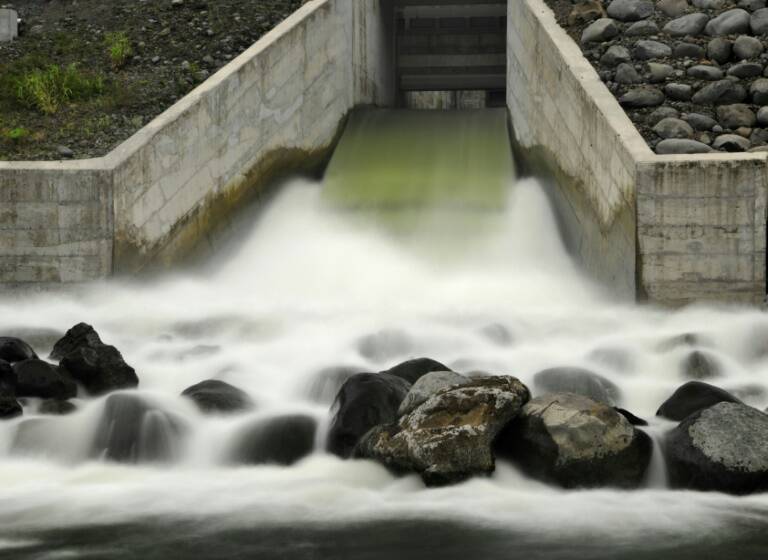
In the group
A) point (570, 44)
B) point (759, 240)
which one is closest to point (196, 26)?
point (570, 44)

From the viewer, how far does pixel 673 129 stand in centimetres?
1107

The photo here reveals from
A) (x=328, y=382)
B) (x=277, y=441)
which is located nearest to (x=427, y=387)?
(x=277, y=441)

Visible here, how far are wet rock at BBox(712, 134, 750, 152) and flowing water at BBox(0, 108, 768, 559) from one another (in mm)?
1975

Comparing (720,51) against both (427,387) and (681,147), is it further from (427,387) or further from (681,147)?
(427,387)

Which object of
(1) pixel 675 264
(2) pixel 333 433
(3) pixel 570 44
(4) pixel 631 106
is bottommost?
(2) pixel 333 433

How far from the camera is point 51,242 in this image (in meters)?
10.2

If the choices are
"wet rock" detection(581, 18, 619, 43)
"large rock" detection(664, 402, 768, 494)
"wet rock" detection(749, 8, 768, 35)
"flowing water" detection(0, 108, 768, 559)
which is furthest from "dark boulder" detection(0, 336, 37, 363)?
"wet rock" detection(749, 8, 768, 35)

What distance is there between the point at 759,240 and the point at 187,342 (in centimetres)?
523

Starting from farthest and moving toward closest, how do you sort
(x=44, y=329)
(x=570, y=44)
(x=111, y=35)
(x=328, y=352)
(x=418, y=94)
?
(x=418, y=94), (x=111, y=35), (x=570, y=44), (x=44, y=329), (x=328, y=352)

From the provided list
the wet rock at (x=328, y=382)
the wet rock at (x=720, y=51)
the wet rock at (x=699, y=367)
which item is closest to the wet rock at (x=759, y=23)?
the wet rock at (x=720, y=51)

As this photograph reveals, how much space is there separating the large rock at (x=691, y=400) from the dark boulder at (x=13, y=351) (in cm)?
493

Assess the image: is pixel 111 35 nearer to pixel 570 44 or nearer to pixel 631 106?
pixel 570 44

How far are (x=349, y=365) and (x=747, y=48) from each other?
22.6ft

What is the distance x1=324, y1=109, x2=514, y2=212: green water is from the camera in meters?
13.6
